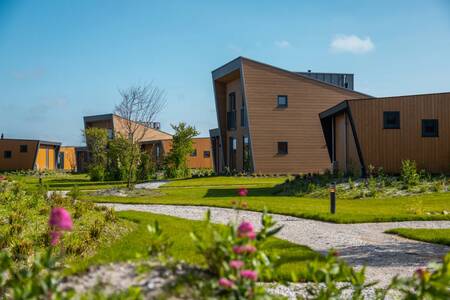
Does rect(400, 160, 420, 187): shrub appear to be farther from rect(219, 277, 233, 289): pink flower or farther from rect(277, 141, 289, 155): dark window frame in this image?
rect(219, 277, 233, 289): pink flower

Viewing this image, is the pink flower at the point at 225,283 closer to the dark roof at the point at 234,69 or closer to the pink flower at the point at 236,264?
the pink flower at the point at 236,264

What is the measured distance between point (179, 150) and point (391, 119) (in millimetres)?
16518

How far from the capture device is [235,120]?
3612cm

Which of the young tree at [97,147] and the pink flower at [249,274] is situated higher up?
the young tree at [97,147]

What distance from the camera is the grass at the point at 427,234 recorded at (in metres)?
8.84

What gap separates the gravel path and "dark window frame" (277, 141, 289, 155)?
65.0 ft

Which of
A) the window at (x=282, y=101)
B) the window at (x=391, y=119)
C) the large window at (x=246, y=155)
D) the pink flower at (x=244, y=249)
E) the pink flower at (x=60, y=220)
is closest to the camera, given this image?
the pink flower at (x=60, y=220)

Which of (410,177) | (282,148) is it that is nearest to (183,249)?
(410,177)

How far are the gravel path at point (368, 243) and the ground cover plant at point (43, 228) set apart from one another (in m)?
2.44

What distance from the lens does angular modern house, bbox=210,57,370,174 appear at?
32.2m

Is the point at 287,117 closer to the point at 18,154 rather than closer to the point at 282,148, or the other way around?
the point at 282,148

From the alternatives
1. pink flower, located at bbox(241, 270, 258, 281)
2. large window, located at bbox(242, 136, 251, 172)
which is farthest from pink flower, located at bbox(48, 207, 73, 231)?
large window, located at bbox(242, 136, 251, 172)

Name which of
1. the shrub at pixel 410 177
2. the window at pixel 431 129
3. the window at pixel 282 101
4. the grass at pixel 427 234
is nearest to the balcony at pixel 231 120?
the window at pixel 282 101

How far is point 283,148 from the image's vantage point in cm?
3291
